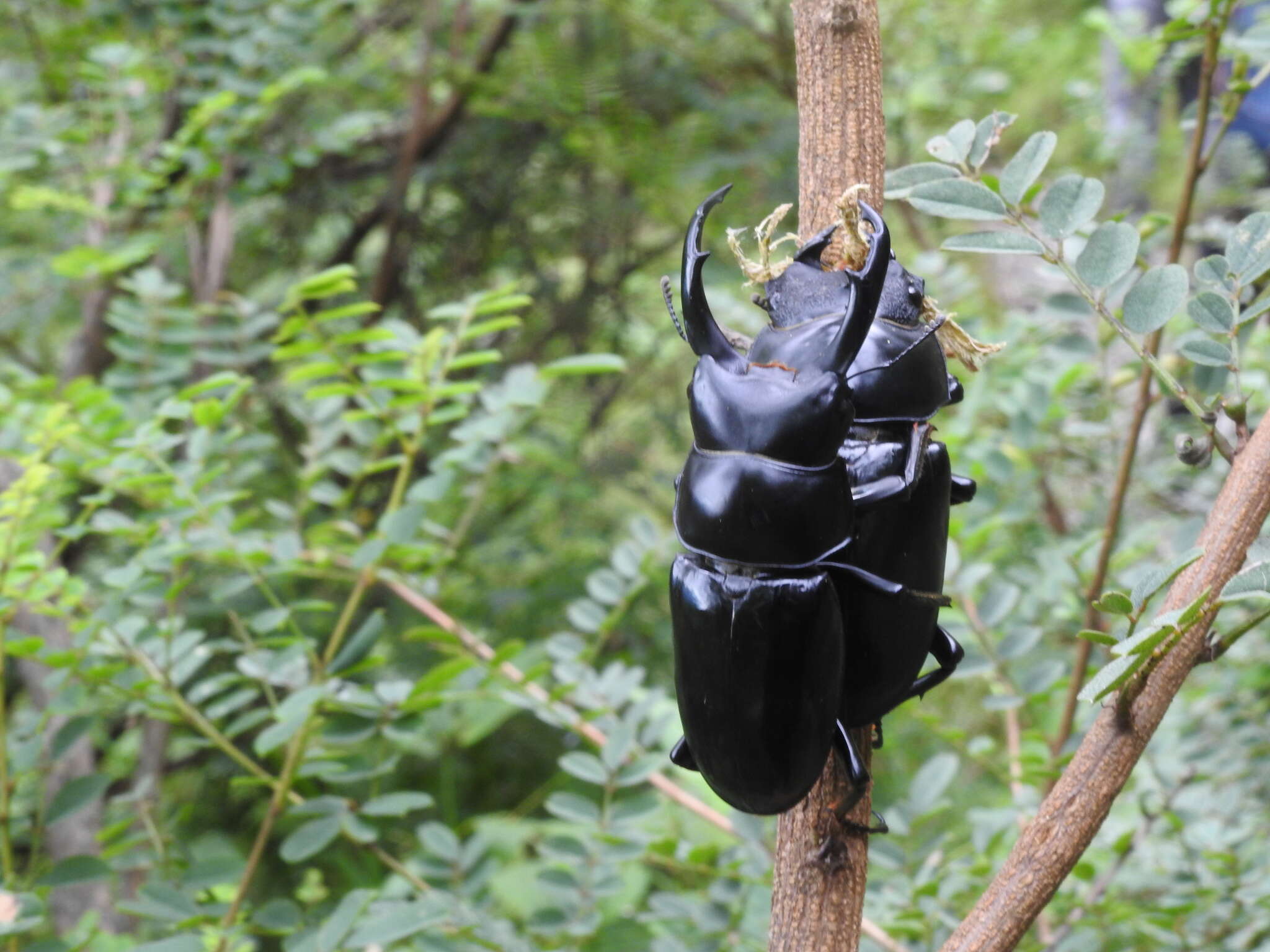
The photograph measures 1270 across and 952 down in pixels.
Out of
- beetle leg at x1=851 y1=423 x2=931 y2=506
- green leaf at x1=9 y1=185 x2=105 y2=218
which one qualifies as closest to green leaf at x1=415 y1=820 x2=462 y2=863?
beetle leg at x1=851 y1=423 x2=931 y2=506

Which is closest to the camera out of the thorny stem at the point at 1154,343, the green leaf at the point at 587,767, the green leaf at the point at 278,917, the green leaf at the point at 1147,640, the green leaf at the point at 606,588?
the green leaf at the point at 1147,640

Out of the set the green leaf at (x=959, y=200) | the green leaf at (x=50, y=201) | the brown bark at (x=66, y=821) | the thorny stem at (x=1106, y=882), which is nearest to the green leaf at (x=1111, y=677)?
the green leaf at (x=959, y=200)

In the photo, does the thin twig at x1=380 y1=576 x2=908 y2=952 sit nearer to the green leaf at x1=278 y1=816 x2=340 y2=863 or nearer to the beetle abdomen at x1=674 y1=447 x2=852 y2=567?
the green leaf at x1=278 y1=816 x2=340 y2=863

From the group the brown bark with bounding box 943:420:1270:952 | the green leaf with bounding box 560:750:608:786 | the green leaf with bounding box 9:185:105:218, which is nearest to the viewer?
the brown bark with bounding box 943:420:1270:952

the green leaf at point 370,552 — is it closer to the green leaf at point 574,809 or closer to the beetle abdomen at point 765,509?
the green leaf at point 574,809

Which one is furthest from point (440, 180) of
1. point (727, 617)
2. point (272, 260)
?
point (727, 617)

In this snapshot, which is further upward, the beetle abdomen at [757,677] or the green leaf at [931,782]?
the beetle abdomen at [757,677]
